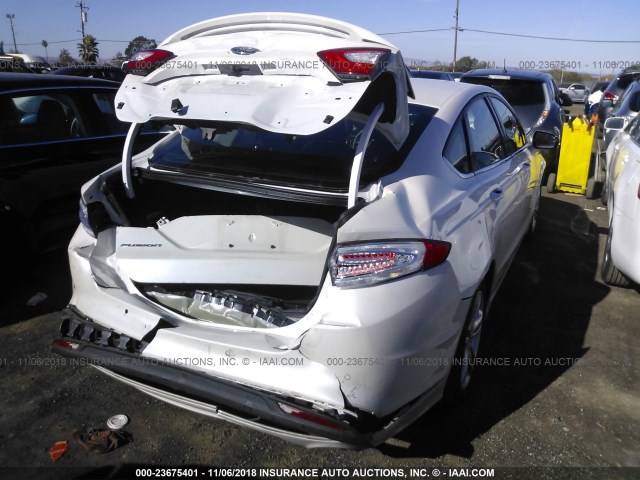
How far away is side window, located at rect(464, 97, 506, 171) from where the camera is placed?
10.3ft

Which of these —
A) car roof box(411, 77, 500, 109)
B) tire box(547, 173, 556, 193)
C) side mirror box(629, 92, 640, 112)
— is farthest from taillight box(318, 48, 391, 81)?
side mirror box(629, 92, 640, 112)

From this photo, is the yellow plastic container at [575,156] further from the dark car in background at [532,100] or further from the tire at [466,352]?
the tire at [466,352]

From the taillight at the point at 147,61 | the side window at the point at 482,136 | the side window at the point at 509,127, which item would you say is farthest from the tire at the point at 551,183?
the taillight at the point at 147,61

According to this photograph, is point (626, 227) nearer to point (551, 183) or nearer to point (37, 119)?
point (551, 183)

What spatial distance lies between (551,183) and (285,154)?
6.09m

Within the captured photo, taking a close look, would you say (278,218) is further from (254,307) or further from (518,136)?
(518,136)

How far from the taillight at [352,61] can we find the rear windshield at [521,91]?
663 centimetres

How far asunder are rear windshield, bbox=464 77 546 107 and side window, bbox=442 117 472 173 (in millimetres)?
5719

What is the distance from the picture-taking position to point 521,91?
833cm

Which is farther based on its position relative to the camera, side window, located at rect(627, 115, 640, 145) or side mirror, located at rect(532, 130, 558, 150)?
side window, located at rect(627, 115, 640, 145)

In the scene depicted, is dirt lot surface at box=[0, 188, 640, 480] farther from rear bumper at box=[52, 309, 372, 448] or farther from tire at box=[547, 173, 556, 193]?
tire at box=[547, 173, 556, 193]

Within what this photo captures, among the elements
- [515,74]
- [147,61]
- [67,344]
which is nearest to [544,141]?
[147,61]

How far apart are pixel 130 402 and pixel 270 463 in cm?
91

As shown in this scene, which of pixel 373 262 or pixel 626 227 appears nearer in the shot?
pixel 373 262
